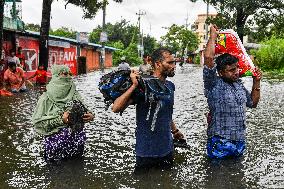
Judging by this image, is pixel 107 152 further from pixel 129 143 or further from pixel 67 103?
pixel 67 103

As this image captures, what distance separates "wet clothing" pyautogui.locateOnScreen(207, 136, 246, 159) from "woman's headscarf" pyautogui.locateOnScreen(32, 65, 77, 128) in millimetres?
1936

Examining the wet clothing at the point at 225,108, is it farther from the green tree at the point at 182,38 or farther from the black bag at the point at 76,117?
the green tree at the point at 182,38

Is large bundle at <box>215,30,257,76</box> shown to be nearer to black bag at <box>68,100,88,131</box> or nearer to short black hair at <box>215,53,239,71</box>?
short black hair at <box>215,53,239,71</box>

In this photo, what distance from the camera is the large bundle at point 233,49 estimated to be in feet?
18.7

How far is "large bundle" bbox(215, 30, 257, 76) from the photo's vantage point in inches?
224

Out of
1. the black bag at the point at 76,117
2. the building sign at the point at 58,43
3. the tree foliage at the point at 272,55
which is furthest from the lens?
the tree foliage at the point at 272,55

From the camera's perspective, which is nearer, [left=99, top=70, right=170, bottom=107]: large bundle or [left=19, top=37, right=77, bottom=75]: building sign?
[left=99, top=70, right=170, bottom=107]: large bundle

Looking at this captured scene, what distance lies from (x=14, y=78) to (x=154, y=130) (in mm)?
13077

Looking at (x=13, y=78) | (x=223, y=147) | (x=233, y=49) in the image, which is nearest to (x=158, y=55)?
(x=233, y=49)

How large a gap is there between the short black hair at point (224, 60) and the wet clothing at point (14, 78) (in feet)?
42.6

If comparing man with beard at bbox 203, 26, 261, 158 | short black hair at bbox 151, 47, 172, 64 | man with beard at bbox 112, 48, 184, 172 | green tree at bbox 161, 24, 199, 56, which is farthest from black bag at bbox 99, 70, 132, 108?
green tree at bbox 161, 24, 199, 56

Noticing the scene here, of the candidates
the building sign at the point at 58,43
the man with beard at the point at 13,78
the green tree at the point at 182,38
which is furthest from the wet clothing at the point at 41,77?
the green tree at the point at 182,38

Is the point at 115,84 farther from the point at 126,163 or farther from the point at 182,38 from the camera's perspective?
the point at 182,38

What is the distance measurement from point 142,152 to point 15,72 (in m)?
13.2
